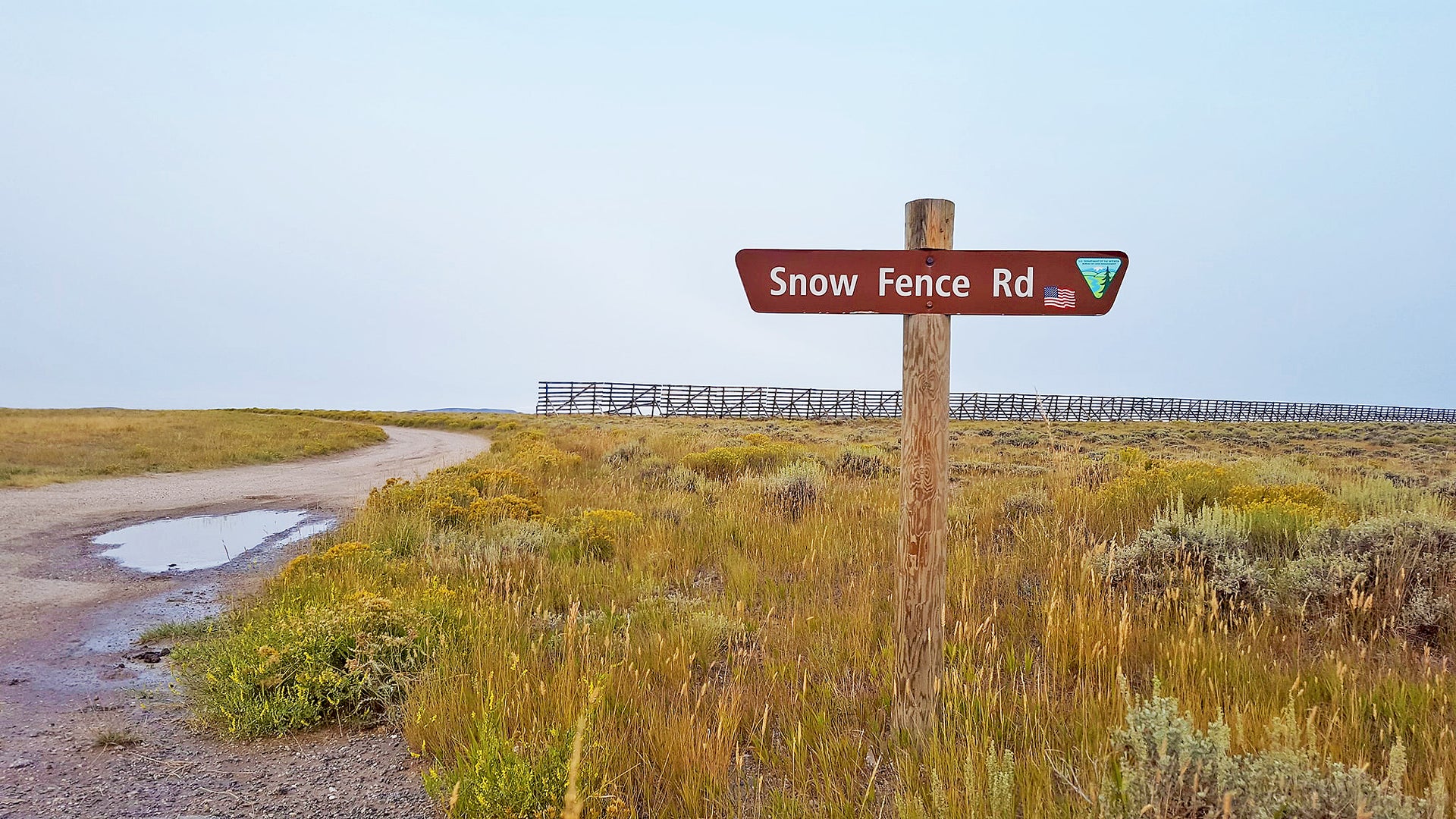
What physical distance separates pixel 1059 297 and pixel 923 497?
1085mm

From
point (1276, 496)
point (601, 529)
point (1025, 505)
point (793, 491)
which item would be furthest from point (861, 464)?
point (601, 529)

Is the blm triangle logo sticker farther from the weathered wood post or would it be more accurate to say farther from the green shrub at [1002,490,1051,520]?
the green shrub at [1002,490,1051,520]


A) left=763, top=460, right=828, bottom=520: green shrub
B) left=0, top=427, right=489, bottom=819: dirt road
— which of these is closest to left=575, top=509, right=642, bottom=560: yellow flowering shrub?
left=763, top=460, right=828, bottom=520: green shrub

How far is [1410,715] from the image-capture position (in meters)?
2.95

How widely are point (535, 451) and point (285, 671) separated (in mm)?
10993

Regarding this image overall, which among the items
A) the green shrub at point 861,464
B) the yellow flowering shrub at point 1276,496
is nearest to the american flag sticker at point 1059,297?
the yellow flowering shrub at point 1276,496

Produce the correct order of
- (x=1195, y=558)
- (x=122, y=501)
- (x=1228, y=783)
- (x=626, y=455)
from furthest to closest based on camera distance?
1. (x=626, y=455)
2. (x=122, y=501)
3. (x=1195, y=558)
4. (x=1228, y=783)

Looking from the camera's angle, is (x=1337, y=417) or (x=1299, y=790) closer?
(x=1299, y=790)

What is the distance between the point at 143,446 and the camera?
20.3 metres

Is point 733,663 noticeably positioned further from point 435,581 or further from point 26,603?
point 26,603

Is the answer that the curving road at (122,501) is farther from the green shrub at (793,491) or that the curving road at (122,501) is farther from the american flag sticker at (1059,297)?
the american flag sticker at (1059,297)

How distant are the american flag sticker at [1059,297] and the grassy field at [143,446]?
18.5 m

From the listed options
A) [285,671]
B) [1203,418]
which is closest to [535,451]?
[285,671]

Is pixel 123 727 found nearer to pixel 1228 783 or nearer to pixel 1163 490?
pixel 1228 783
